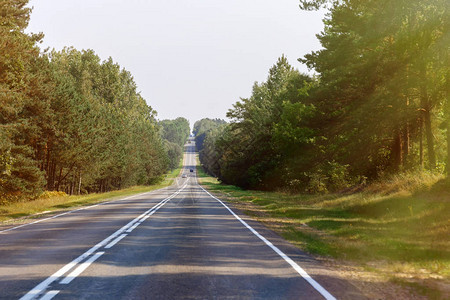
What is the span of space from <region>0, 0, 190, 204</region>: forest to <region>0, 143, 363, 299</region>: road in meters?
16.1

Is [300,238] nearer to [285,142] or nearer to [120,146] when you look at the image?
[285,142]

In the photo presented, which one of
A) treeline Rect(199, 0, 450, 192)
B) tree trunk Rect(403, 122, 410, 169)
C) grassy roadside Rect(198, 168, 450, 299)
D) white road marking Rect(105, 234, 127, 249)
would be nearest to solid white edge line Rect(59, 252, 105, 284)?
white road marking Rect(105, 234, 127, 249)

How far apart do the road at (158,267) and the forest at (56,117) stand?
16.1 m

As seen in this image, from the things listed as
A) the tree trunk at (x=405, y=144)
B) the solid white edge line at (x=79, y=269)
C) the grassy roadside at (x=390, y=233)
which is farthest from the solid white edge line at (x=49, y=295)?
the tree trunk at (x=405, y=144)

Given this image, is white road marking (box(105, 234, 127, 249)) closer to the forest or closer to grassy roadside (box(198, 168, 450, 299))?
grassy roadside (box(198, 168, 450, 299))

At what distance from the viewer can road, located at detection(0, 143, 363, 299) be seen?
6.00 m

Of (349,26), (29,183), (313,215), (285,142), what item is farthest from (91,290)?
(285,142)

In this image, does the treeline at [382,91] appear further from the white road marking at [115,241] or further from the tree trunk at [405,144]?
the white road marking at [115,241]

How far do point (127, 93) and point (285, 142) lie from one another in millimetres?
44353

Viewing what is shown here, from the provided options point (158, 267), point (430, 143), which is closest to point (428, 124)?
point (430, 143)

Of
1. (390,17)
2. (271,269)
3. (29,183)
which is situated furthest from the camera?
(29,183)

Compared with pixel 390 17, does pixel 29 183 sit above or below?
below

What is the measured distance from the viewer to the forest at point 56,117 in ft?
87.6

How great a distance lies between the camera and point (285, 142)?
4672cm
